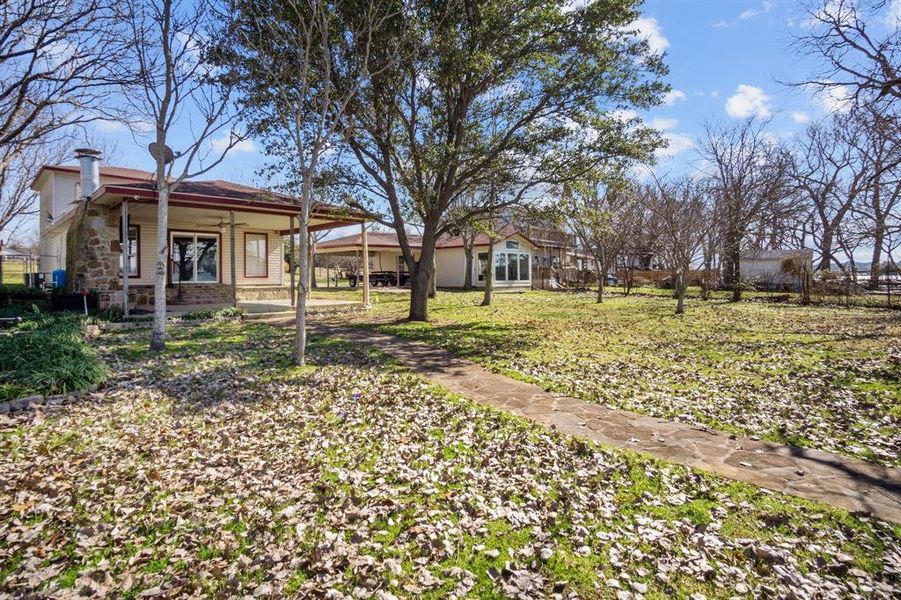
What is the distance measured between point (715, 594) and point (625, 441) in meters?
2.02

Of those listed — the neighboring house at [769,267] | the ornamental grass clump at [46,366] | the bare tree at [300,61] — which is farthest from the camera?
the neighboring house at [769,267]

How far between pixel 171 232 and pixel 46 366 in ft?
40.9

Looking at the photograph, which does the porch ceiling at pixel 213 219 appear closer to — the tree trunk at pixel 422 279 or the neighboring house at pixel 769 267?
the tree trunk at pixel 422 279

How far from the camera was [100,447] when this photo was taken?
4113 millimetres

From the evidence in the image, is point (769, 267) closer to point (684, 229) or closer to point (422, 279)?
point (684, 229)

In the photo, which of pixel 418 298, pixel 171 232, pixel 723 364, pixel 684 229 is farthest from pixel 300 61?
pixel 684 229

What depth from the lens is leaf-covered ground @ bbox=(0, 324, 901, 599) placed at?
2.56 meters

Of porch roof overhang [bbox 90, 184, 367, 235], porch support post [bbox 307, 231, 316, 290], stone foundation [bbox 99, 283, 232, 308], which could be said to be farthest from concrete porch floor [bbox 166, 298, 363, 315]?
porch support post [bbox 307, 231, 316, 290]

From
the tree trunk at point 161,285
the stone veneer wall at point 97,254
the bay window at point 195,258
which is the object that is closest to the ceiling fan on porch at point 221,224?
the bay window at point 195,258

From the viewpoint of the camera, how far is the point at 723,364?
7.87 meters

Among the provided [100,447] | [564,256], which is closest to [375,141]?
[100,447]

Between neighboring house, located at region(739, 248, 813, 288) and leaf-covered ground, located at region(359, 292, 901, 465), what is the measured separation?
12.3m

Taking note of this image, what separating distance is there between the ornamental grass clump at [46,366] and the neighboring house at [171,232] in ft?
16.4

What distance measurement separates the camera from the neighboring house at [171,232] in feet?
41.9
